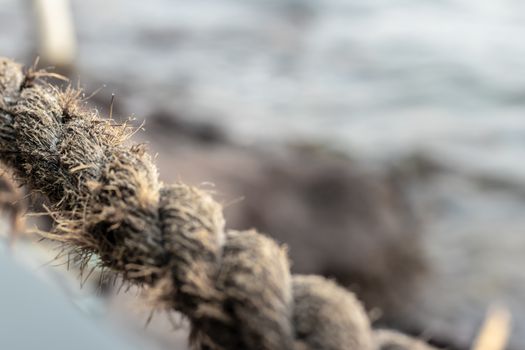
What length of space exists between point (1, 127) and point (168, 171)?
1742mm

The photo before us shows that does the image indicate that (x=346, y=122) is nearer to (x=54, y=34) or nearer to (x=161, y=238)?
(x=54, y=34)

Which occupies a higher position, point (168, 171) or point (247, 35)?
point (247, 35)

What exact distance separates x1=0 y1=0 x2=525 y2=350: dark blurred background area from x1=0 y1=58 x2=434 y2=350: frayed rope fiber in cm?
45

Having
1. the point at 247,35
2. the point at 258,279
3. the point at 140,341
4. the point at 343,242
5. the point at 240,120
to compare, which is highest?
the point at 247,35

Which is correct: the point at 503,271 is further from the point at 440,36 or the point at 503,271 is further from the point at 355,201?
the point at 440,36

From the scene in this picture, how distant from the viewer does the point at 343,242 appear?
303 cm

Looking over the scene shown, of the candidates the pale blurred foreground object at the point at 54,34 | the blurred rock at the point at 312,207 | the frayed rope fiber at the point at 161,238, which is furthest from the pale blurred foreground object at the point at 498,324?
the pale blurred foreground object at the point at 54,34

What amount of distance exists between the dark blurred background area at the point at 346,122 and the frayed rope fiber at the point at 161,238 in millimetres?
450

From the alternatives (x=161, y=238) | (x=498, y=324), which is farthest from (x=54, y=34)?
(x=161, y=238)

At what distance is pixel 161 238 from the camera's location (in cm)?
77

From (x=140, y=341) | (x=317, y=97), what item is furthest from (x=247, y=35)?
(x=140, y=341)

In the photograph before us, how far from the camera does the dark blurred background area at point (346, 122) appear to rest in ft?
9.92

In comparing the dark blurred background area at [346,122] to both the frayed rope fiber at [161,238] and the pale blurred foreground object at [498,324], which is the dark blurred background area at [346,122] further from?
the frayed rope fiber at [161,238]

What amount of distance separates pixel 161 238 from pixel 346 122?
4357mm
